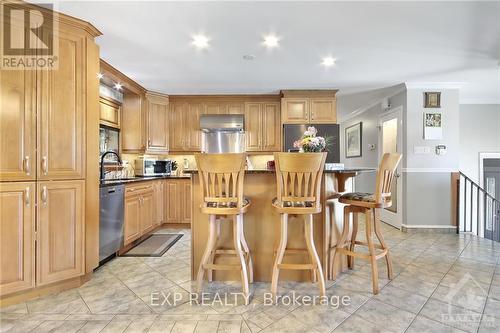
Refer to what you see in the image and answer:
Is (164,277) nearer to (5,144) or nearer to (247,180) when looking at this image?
(247,180)

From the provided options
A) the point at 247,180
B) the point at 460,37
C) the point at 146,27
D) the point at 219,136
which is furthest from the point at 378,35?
the point at 219,136

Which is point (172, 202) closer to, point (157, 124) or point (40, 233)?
point (157, 124)

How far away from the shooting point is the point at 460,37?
2.51 m

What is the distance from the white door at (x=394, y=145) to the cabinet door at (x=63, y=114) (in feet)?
15.1

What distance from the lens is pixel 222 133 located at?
4605mm

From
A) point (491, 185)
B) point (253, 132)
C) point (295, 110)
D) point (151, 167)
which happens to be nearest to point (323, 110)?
point (295, 110)

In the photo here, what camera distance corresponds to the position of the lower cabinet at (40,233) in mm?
1944

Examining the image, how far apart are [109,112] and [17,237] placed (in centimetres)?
224

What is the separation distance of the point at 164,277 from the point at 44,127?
1.74 metres

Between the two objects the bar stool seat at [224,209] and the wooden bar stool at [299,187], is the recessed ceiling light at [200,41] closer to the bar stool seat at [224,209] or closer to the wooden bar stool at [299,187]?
the wooden bar stool at [299,187]

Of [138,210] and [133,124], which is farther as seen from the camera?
[133,124]

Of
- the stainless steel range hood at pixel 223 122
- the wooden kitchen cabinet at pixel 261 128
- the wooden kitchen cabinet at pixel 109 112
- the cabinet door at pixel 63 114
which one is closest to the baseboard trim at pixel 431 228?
the wooden kitchen cabinet at pixel 261 128

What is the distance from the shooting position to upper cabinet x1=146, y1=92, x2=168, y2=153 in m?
4.39

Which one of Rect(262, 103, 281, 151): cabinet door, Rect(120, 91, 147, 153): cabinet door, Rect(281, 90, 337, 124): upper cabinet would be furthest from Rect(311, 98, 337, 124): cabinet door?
Rect(120, 91, 147, 153): cabinet door
